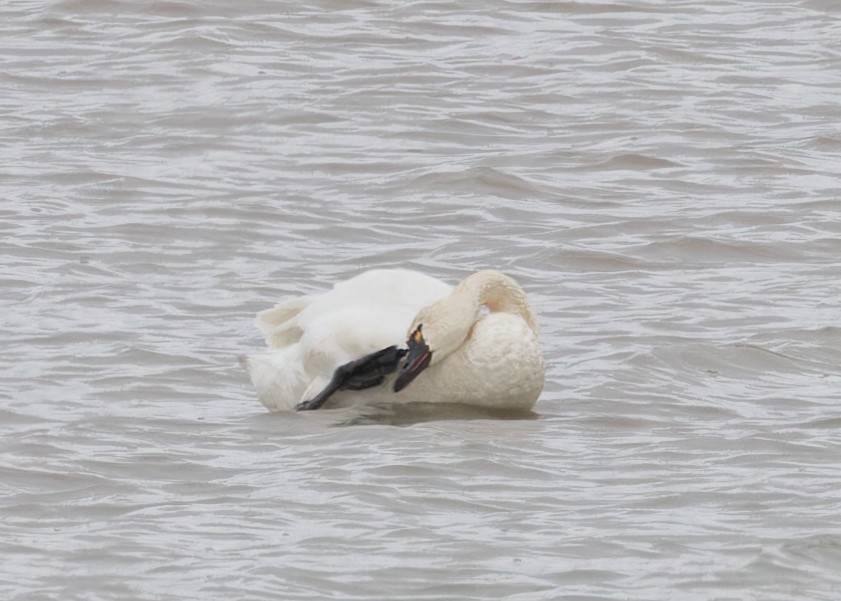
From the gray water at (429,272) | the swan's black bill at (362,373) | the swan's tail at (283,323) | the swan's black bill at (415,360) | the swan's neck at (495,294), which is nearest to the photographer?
the gray water at (429,272)

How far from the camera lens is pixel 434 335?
881 cm

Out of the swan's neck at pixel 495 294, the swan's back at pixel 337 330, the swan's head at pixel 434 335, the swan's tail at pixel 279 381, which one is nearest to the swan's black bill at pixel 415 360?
the swan's head at pixel 434 335

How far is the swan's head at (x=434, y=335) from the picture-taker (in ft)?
28.9

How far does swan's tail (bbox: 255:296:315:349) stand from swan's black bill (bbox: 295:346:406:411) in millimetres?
479

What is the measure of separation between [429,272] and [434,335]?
9.58 feet

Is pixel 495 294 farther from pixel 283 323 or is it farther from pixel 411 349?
pixel 283 323

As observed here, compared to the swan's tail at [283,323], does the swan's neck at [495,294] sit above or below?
above

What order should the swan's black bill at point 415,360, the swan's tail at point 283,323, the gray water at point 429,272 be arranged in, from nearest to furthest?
the gray water at point 429,272
the swan's black bill at point 415,360
the swan's tail at point 283,323

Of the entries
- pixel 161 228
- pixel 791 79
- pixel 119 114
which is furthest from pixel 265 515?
pixel 791 79

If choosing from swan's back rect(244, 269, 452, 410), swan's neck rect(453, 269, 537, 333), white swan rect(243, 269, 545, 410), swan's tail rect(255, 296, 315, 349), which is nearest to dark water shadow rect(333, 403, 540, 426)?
white swan rect(243, 269, 545, 410)

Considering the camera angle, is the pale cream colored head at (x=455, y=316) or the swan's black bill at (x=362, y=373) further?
the swan's black bill at (x=362, y=373)

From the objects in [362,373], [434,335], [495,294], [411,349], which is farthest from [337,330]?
[495,294]

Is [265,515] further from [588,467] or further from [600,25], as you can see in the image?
[600,25]

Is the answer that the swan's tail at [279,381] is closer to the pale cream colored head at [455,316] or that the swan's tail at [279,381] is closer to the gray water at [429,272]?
the gray water at [429,272]
